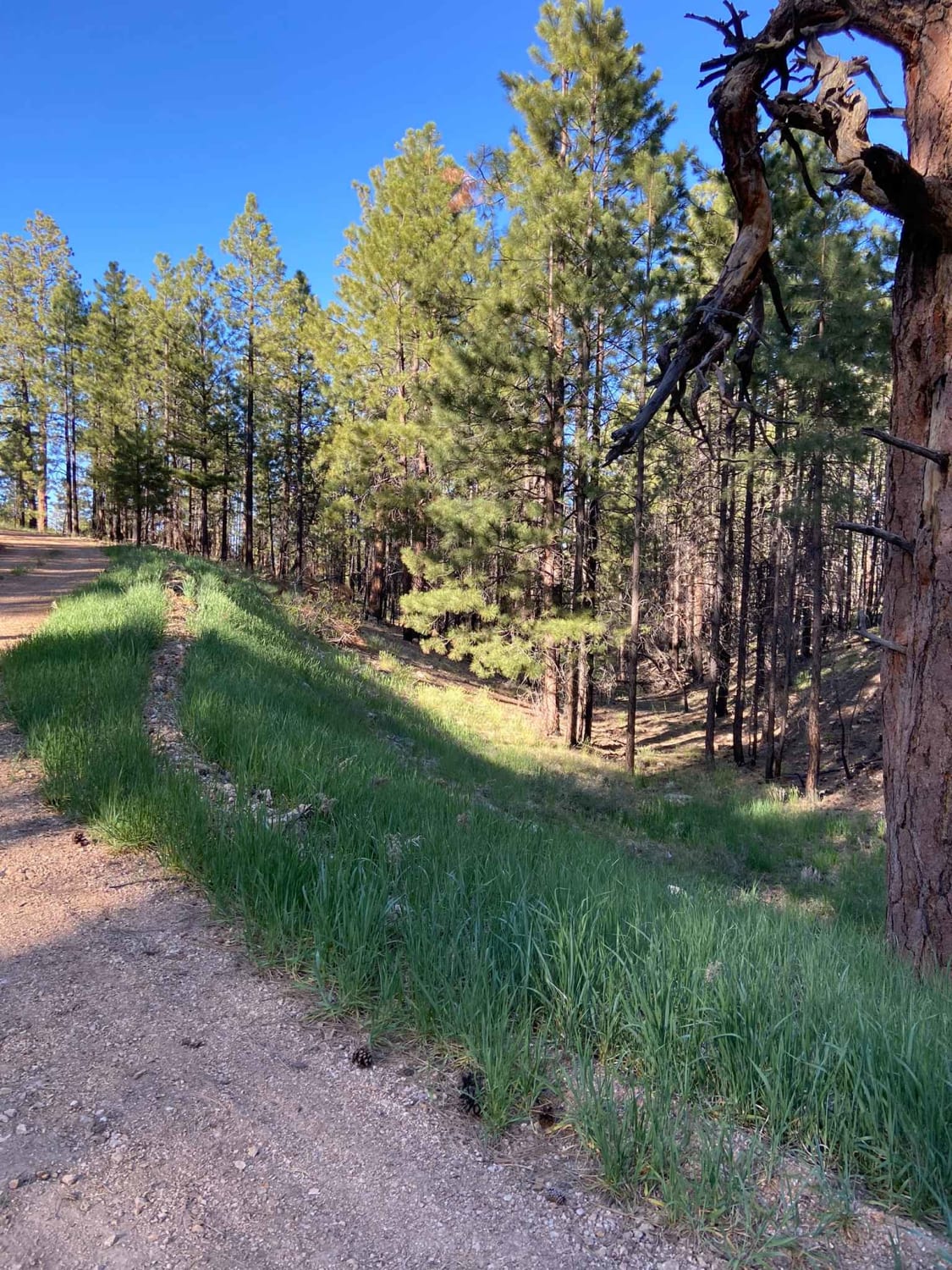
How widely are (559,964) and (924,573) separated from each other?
2569 mm

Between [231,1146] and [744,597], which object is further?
Result: [744,597]

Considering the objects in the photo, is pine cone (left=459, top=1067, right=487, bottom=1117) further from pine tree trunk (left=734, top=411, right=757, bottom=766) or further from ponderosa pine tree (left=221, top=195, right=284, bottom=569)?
ponderosa pine tree (left=221, top=195, right=284, bottom=569)

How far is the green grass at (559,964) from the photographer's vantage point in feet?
5.82

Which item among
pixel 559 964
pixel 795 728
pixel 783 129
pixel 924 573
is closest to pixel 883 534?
pixel 924 573

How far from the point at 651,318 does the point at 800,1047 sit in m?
13.6

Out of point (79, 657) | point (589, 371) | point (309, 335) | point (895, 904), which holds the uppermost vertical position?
point (309, 335)

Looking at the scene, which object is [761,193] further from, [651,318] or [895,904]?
[651,318]

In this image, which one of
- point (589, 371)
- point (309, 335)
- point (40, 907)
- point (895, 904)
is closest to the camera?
point (40, 907)

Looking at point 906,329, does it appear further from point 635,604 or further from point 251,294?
point 251,294

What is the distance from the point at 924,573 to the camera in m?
3.41

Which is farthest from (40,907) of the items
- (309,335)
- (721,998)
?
(309,335)

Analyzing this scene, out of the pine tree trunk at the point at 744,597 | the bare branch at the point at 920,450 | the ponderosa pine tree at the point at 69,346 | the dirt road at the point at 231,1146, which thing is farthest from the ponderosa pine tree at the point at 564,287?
the ponderosa pine tree at the point at 69,346

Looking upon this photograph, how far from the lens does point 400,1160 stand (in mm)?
1887

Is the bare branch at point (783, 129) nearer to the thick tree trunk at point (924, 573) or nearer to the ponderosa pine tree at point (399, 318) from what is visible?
the thick tree trunk at point (924, 573)
